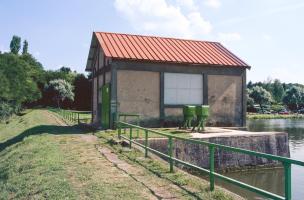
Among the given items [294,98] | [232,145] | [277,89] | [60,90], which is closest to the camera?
[232,145]

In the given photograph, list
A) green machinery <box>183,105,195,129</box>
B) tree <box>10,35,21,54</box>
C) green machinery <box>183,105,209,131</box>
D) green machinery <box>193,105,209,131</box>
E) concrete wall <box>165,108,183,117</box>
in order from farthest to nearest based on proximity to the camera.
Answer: tree <box>10,35,21,54</box> < concrete wall <box>165,108,183,117</box> < green machinery <box>183,105,195,129</box> < green machinery <box>183,105,209,131</box> < green machinery <box>193,105,209,131</box>

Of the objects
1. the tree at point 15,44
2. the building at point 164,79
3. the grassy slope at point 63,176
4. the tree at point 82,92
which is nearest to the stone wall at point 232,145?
the grassy slope at point 63,176

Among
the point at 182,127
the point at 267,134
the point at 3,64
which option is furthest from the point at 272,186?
the point at 3,64

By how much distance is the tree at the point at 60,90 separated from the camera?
63.1m

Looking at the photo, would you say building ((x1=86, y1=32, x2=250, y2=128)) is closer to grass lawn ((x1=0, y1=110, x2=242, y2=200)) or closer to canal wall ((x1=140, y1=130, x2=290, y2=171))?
canal wall ((x1=140, y1=130, x2=290, y2=171))

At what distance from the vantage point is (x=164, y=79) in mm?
21000

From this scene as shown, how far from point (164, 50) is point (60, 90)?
1719 inches

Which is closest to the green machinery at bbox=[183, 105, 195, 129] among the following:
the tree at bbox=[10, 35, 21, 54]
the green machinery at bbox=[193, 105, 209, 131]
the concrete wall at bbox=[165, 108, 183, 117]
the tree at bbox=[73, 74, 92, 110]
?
the green machinery at bbox=[193, 105, 209, 131]

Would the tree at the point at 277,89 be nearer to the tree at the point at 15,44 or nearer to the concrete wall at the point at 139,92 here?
the tree at the point at 15,44

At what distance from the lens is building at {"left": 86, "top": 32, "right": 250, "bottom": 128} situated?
66.4ft

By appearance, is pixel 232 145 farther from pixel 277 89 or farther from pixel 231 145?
pixel 277 89

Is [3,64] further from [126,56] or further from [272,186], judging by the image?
[272,186]

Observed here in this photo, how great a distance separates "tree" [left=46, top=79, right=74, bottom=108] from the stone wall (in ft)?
161

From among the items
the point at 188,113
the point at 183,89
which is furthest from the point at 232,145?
the point at 183,89
